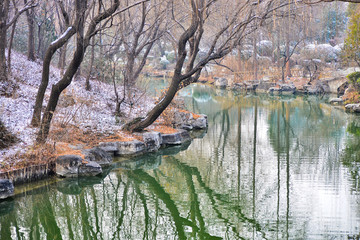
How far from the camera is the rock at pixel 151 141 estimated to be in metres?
11.9

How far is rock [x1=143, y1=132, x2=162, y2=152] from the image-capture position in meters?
11.9

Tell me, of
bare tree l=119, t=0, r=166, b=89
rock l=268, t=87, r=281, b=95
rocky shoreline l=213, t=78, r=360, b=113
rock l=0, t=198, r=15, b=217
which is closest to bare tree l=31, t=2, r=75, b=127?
rock l=0, t=198, r=15, b=217

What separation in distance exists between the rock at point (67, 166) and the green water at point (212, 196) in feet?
0.88

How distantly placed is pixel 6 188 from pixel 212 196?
395cm

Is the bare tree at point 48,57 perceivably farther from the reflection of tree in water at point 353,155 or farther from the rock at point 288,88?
the rock at point 288,88

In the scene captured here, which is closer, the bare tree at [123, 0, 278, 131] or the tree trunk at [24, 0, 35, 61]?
the bare tree at [123, 0, 278, 131]

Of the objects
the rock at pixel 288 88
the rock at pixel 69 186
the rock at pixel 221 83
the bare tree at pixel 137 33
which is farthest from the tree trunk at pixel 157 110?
the rock at pixel 221 83

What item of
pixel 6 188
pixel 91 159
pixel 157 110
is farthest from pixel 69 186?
pixel 157 110

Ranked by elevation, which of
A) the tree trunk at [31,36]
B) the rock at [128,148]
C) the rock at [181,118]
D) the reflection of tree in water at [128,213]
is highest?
the tree trunk at [31,36]

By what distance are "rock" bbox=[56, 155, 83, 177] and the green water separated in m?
0.27

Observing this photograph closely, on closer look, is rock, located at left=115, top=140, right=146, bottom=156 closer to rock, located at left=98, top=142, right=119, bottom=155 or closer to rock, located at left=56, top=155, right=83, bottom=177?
rock, located at left=98, top=142, right=119, bottom=155

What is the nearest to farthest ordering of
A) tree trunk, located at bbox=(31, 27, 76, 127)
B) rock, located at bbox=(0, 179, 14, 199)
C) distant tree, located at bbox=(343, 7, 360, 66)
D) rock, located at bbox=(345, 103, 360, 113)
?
1. rock, located at bbox=(0, 179, 14, 199)
2. tree trunk, located at bbox=(31, 27, 76, 127)
3. rock, located at bbox=(345, 103, 360, 113)
4. distant tree, located at bbox=(343, 7, 360, 66)

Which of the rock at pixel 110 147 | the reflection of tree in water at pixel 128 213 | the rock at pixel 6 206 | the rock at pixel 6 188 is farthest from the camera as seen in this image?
the rock at pixel 110 147

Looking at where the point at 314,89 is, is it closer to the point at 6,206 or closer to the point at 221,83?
the point at 221,83
